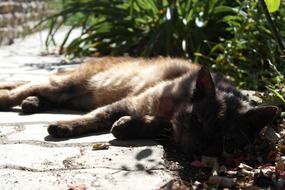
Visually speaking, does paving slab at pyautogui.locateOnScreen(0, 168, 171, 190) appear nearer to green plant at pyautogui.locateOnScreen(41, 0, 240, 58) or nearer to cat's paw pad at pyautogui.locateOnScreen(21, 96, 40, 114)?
cat's paw pad at pyautogui.locateOnScreen(21, 96, 40, 114)

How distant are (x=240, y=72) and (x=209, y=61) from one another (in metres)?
0.62

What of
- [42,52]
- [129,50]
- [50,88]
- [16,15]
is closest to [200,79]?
[50,88]

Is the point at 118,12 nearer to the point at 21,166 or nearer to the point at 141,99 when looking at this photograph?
the point at 141,99

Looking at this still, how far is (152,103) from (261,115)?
765mm

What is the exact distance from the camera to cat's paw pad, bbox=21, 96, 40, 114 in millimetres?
3959

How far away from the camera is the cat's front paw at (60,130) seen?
3178mm

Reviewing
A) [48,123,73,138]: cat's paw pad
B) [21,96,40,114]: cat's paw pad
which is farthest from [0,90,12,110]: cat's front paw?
[48,123,73,138]: cat's paw pad

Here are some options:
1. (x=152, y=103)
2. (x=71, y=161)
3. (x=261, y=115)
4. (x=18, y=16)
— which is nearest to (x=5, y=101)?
(x=152, y=103)

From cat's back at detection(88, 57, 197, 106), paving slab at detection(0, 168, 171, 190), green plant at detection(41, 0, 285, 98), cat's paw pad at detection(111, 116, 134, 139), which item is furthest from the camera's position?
green plant at detection(41, 0, 285, 98)

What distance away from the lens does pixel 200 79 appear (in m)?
3.04

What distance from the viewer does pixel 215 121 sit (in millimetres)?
2869

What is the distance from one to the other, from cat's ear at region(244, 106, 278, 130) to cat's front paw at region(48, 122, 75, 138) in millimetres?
1074

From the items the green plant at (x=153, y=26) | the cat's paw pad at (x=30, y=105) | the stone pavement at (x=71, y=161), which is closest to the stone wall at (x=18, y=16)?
the green plant at (x=153, y=26)

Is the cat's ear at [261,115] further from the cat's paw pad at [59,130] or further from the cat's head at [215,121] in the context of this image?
the cat's paw pad at [59,130]
